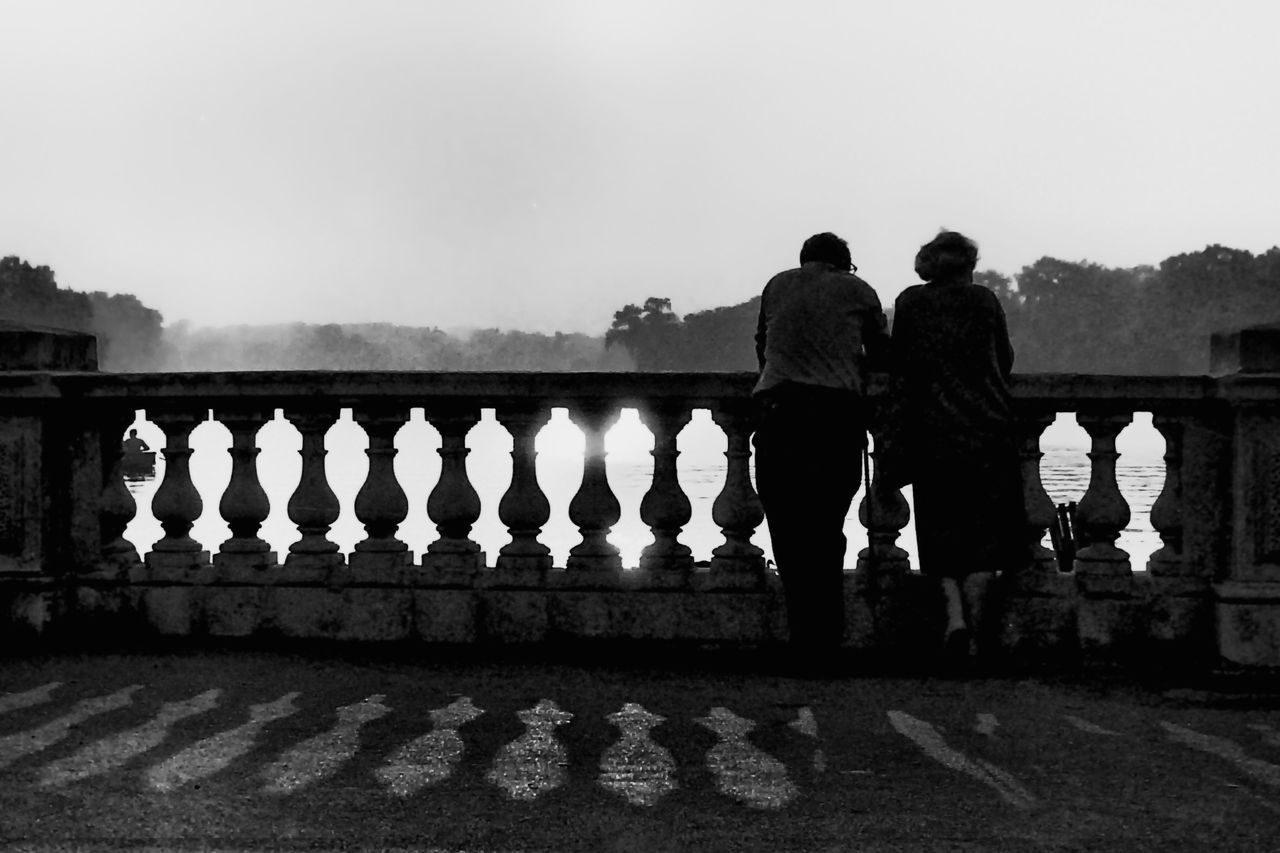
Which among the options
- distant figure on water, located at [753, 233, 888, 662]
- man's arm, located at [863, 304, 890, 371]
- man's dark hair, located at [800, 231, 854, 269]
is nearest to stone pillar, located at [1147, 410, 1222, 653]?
man's arm, located at [863, 304, 890, 371]

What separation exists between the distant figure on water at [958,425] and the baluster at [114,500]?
3435mm

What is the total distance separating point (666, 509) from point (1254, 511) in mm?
2397

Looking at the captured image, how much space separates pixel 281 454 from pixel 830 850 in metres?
97.5

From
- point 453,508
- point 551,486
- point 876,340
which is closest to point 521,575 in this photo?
point 453,508

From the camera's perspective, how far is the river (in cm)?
3206

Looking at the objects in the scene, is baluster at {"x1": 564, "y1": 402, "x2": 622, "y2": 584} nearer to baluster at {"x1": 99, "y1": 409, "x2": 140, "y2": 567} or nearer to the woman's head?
the woman's head

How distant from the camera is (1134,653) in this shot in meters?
6.70

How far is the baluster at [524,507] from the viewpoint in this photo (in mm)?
6957

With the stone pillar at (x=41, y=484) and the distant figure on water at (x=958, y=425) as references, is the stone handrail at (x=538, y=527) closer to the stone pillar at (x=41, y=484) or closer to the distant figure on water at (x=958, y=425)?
the stone pillar at (x=41, y=484)

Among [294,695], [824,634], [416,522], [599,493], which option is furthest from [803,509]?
[416,522]

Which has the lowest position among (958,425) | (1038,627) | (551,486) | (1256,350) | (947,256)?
(551,486)

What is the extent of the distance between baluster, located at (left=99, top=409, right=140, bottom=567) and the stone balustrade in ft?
0.03

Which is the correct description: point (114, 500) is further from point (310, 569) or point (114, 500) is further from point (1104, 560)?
point (1104, 560)

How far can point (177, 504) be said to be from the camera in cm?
725
